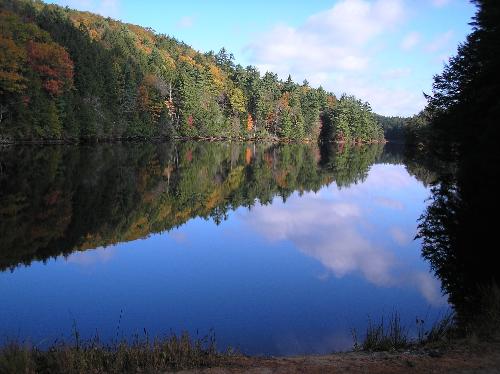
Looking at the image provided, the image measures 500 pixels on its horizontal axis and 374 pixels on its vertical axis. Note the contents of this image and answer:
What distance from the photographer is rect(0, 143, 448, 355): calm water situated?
9.80 m

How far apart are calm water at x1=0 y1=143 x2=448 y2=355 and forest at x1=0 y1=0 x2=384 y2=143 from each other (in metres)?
29.8

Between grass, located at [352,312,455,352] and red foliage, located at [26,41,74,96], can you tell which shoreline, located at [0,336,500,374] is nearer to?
grass, located at [352,312,455,352]

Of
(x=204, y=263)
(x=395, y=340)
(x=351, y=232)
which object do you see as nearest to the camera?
(x=395, y=340)

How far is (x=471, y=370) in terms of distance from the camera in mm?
6246

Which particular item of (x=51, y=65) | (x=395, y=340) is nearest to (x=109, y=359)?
(x=395, y=340)

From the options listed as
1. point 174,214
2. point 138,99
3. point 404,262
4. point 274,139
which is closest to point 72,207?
point 174,214

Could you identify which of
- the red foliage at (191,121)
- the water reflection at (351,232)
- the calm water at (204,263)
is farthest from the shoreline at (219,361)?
the red foliage at (191,121)

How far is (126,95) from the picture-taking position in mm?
76938

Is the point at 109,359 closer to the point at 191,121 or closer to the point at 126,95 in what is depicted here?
the point at 126,95

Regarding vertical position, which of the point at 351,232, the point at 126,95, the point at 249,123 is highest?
the point at 126,95

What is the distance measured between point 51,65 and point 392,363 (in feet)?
203

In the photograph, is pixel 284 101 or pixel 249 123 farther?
pixel 284 101

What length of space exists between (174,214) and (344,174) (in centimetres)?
2615

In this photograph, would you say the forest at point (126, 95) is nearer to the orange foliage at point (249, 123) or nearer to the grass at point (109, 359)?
the orange foliage at point (249, 123)
